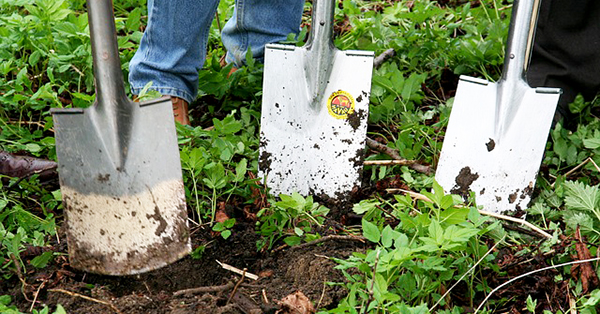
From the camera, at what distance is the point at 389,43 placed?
106 inches

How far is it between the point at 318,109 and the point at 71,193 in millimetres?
746

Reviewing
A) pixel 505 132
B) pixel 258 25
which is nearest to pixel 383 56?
pixel 258 25

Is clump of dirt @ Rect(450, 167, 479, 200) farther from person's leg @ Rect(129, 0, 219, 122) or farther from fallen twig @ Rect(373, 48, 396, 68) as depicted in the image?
person's leg @ Rect(129, 0, 219, 122)

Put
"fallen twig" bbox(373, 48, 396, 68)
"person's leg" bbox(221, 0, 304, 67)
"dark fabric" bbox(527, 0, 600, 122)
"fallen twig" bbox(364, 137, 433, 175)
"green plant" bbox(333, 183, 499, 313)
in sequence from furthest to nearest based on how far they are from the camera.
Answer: "fallen twig" bbox(373, 48, 396, 68)
"person's leg" bbox(221, 0, 304, 67)
"dark fabric" bbox(527, 0, 600, 122)
"fallen twig" bbox(364, 137, 433, 175)
"green plant" bbox(333, 183, 499, 313)

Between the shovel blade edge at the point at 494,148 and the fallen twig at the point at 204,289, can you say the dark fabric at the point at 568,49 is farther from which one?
the fallen twig at the point at 204,289

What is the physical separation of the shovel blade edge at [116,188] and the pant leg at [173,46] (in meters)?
0.59

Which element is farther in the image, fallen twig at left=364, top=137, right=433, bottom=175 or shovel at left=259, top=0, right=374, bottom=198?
fallen twig at left=364, top=137, right=433, bottom=175

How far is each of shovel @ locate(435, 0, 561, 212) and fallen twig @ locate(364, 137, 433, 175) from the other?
0.16 m

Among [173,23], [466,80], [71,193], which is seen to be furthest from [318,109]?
[71,193]

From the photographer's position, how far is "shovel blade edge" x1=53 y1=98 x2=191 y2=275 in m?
1.53

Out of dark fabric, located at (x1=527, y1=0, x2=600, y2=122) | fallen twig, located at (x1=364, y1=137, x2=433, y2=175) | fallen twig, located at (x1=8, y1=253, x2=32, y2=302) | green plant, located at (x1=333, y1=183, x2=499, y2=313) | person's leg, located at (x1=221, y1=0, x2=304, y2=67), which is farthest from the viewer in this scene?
person's leg, located at (x1=221, y1=0, x2=304, y2=67)

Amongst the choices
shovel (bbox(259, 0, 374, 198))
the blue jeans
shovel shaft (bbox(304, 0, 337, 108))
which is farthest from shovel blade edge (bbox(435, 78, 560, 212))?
→ the blue jeans

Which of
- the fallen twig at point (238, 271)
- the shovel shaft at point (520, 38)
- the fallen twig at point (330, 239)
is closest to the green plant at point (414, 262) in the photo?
the fallen twig at point (330, 239)

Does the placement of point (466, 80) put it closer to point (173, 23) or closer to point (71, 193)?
point (173, 23)
